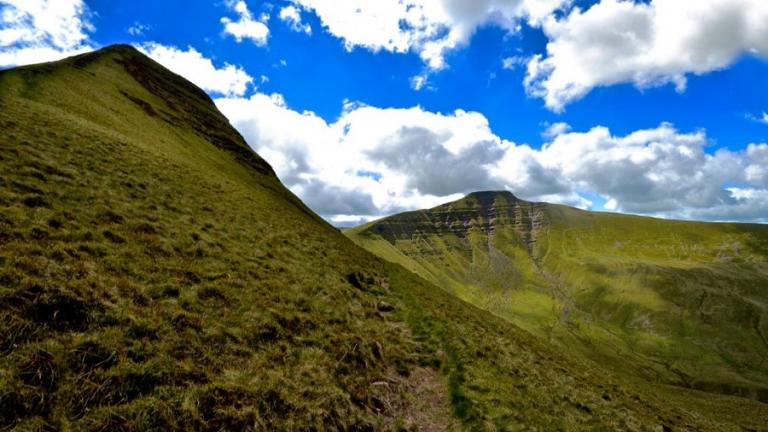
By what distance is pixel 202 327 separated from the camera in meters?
13.8

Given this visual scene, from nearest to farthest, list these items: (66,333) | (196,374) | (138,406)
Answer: (138,406)
(66,333)
(196,374)

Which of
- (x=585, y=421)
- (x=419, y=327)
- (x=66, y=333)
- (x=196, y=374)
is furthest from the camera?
(x=419, y=327)

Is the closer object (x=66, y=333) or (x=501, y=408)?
(x=66, y=333)

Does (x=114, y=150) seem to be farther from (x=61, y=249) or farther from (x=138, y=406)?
(x=138, y=406)

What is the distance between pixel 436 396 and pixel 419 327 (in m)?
7.90

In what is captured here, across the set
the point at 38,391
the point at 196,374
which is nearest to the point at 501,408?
the point at 196,374

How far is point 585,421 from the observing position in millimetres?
20422

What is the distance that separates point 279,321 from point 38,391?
9.10 metres

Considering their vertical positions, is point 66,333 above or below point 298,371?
above

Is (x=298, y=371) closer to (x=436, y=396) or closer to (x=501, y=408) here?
(x=436, y=396)

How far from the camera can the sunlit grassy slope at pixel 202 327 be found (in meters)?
9.95

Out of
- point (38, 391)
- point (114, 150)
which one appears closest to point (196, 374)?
point (38, 391)

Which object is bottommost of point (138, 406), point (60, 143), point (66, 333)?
point (138, 406)

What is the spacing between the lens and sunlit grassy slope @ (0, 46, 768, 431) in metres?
9.95
